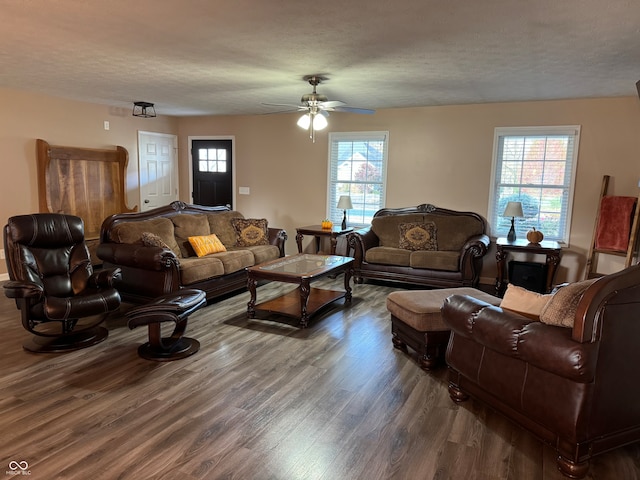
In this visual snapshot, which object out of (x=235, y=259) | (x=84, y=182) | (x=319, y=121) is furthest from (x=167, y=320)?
(x=84, y=182)

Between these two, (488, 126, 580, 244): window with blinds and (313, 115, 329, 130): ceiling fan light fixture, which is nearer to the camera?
(313, 115, 329, 130): ceiling fan light fixture

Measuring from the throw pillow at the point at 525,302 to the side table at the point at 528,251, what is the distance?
2.96 metres

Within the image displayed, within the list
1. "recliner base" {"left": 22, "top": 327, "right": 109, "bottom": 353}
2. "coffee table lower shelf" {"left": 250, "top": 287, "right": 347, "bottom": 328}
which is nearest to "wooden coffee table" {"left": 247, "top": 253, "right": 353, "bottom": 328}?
"coffee table lower shelf" {"left": 250, "top": 287, "right": 347, "bottom": 328}

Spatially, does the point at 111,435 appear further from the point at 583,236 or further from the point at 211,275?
the point at 583,236

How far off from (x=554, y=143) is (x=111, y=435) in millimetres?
5708

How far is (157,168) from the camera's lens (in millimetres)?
7441

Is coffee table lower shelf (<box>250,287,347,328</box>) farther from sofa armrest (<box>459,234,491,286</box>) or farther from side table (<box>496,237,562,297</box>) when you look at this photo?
side table (<box>496,237,562,297</box>)

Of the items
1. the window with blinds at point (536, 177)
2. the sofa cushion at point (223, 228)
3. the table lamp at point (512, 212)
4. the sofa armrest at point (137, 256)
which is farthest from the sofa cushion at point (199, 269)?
the window with blinds at point (536, 177)

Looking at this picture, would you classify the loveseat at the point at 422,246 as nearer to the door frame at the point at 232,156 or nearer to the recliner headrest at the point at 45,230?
the door frame at the point at 232,156

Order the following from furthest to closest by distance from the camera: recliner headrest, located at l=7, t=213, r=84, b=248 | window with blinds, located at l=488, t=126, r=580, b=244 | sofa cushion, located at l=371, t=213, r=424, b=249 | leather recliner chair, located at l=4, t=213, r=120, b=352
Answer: sofa cushion, located at l=371, t=213, r=424, b=249 < window with blinds, located at l=488, t=126, r=580, b=244 < recliner headrest, located at l=7, t=213, r=84, b=248 < leather recliner chair, located at l=4, t=213, r=120, b=352

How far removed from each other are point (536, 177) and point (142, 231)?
492cm

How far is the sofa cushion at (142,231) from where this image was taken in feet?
15.3

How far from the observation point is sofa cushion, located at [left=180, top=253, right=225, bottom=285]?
4410 mm

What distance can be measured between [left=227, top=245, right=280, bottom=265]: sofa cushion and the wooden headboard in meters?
2.32
